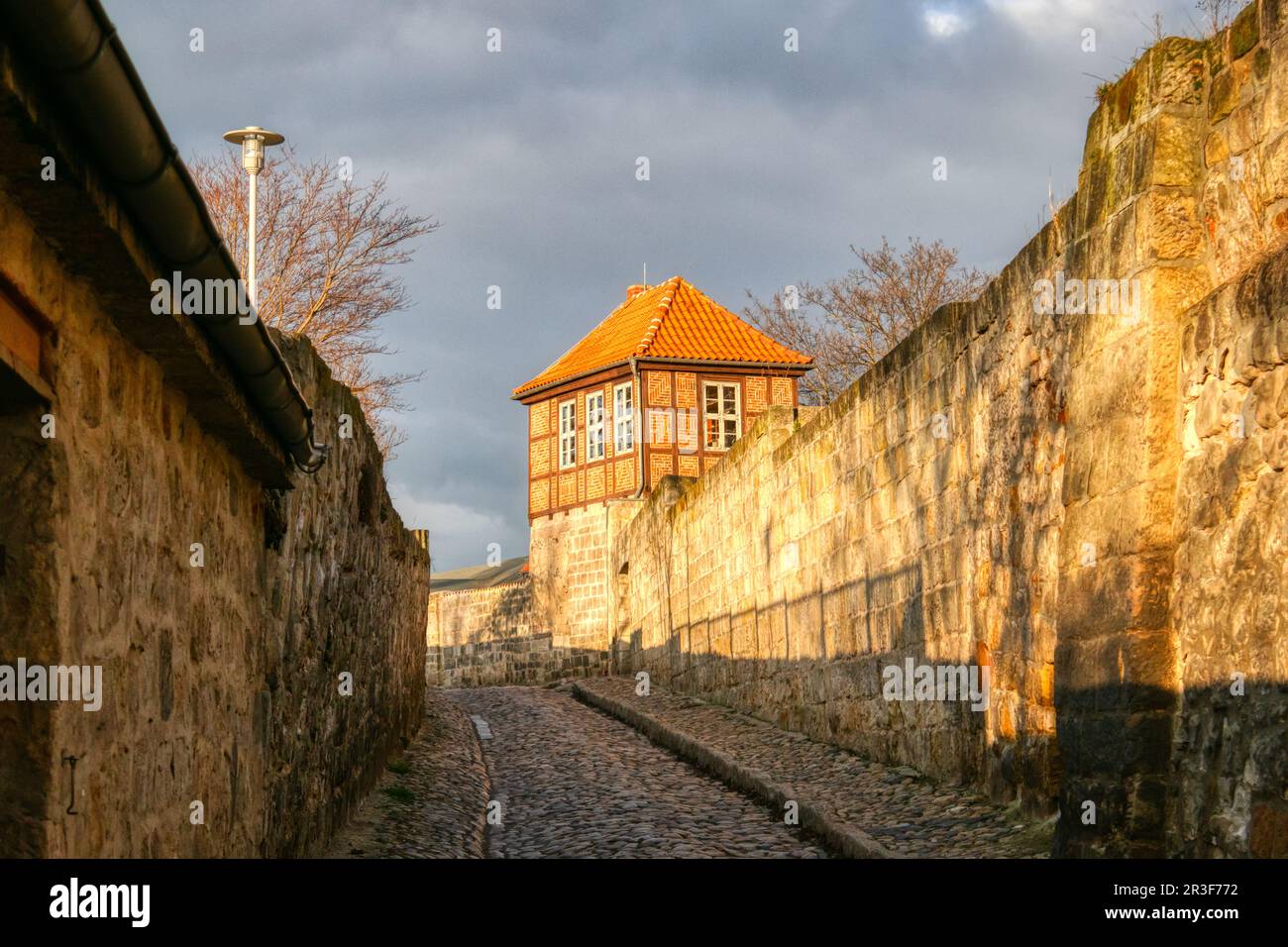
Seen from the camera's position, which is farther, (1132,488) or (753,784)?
(753,784)

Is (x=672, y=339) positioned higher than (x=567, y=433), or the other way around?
(x=672, y=339)

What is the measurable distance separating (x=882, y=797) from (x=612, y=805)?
5.92 feet

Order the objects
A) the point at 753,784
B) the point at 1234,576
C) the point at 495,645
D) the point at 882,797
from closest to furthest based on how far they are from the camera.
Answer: the point at 1234,576, the point at 882,797, the point at 753,784, the point at 495,645

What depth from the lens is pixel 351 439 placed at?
8422 mm

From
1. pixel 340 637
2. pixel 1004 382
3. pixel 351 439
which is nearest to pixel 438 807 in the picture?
pixel 340 637

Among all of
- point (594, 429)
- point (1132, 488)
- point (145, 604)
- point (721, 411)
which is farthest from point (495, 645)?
point (145, 604)

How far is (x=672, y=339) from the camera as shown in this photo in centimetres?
3089

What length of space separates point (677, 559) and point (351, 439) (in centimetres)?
1118

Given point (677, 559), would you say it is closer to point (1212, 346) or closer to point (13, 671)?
point (1212, 346)

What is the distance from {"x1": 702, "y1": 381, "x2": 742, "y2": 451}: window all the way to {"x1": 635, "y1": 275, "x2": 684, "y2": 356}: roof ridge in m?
1.46

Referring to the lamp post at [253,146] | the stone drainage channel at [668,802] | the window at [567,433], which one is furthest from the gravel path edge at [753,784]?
the window at [567,433]

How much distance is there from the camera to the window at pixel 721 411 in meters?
30.4

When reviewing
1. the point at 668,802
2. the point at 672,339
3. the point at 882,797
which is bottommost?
the point at 668,802

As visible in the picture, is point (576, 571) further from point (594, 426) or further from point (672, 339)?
point (672, 339)
